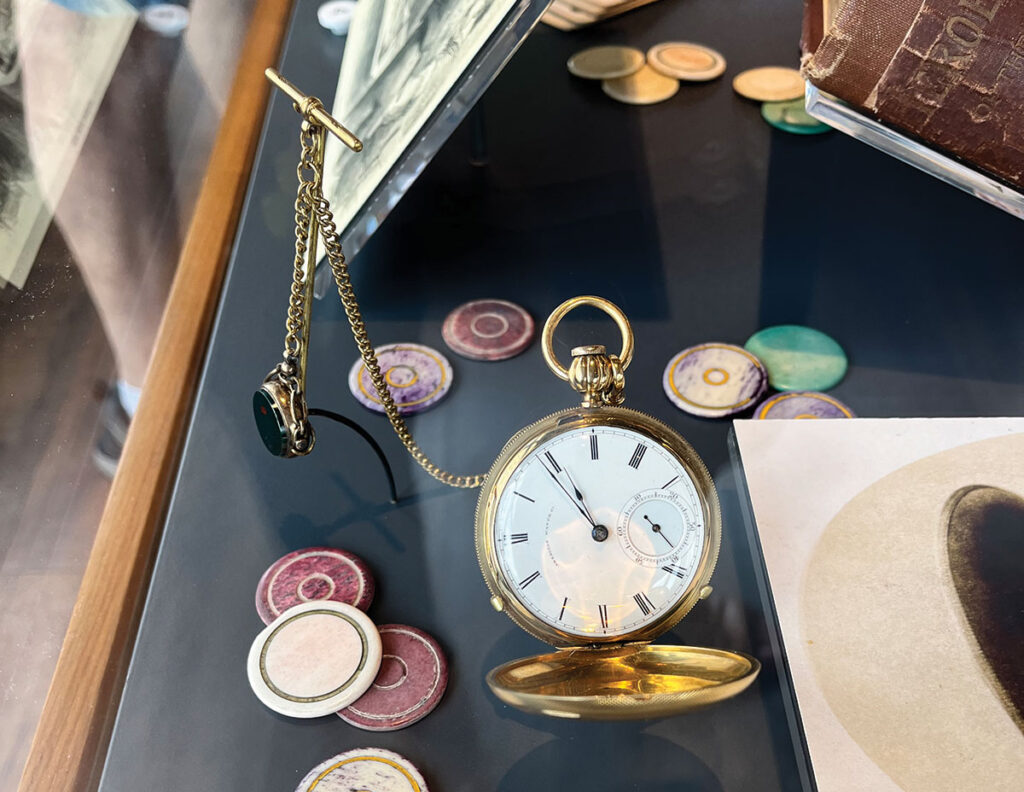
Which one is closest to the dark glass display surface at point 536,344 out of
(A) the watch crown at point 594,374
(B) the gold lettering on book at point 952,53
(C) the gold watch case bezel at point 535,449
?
(C) the gold watch case bezel at point 535,449

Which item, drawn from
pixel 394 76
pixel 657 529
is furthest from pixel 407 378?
pixel 657 529

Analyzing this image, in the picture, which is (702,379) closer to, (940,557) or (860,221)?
(940,557)

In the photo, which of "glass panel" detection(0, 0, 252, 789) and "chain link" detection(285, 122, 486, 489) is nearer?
"chain link" detection(285, 122, 486, 489)

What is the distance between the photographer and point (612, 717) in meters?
0.84

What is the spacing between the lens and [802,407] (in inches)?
51.1

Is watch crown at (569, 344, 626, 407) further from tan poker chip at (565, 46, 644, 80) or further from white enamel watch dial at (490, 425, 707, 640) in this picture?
tan poker chip at (565, 46, 644, 80)

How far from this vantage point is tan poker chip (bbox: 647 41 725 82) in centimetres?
192

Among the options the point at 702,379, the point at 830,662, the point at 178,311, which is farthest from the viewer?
the point at 178,311

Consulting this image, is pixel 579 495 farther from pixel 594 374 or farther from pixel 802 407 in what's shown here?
pixel 802 407

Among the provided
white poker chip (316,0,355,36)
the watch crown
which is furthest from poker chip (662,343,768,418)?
white poker chip (316,0,355,36)

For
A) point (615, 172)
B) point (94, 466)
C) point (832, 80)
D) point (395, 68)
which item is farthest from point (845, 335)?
point (94, 466)

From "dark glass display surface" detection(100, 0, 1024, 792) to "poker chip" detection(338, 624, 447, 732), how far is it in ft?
0.05

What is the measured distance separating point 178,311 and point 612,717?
40.1 inches

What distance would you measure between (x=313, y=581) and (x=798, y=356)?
0.75m
